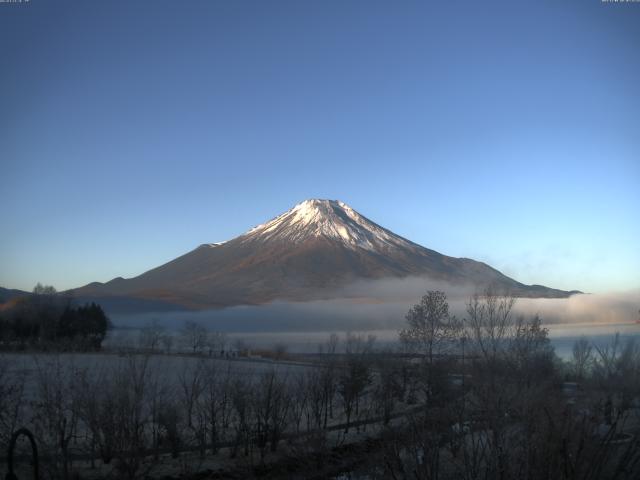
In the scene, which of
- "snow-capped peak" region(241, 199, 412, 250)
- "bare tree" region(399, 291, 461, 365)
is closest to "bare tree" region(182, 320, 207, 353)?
"bare tree" region(399, 291, 461, 365)

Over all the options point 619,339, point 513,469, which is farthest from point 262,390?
point 619,339

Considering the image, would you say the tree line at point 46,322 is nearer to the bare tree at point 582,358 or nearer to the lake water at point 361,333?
the lake water at point 361,333

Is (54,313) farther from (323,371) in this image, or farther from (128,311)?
(323,371)

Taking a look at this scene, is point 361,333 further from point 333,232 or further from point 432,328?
point 333,232

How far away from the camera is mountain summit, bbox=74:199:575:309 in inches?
5975

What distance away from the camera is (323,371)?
41.3 m

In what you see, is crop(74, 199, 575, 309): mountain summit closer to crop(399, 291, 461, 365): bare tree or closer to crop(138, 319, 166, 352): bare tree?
crop(138, 319, 166, 352): bare tree

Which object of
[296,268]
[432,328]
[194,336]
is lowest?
[194,336]

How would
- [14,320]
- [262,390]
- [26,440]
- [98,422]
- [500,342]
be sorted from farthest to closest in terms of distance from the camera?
[14,320] → [500,342] → [262,390] → [26,440] → [98,422]

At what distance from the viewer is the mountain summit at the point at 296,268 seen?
498 feet

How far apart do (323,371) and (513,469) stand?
31218 millimetres

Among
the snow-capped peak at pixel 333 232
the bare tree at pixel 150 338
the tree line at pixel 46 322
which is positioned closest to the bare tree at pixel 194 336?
the bare tree at pixel 150 338

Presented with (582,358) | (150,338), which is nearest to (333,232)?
(150,338)

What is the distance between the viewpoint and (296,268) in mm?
166000
